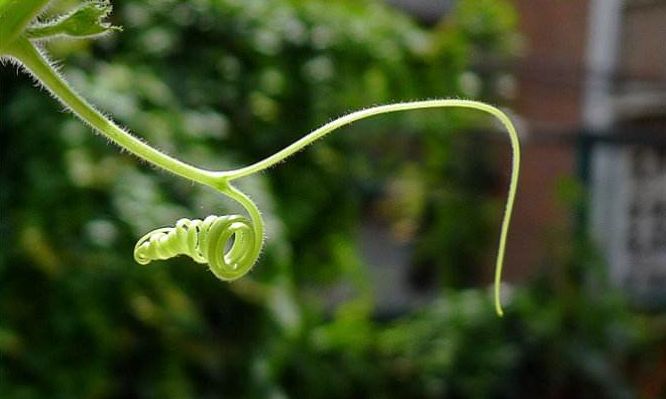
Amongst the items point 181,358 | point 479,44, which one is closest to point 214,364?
point 181,358

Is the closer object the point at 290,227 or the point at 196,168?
the point at 196,168

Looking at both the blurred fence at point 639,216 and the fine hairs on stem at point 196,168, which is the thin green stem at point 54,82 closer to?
the fine hairs on stem at point 196,168

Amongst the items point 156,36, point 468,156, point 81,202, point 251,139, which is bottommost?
point 81,202

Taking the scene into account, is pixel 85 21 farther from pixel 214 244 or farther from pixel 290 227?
pixel 290 227

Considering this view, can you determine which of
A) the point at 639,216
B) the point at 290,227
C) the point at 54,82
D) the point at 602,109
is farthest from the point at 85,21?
the point at 602,109

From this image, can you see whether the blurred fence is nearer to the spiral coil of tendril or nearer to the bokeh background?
the bokeh background

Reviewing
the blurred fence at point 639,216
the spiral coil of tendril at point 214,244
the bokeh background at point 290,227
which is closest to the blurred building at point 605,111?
the blurred fence at point 639,216

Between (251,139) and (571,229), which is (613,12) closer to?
(571,229)
